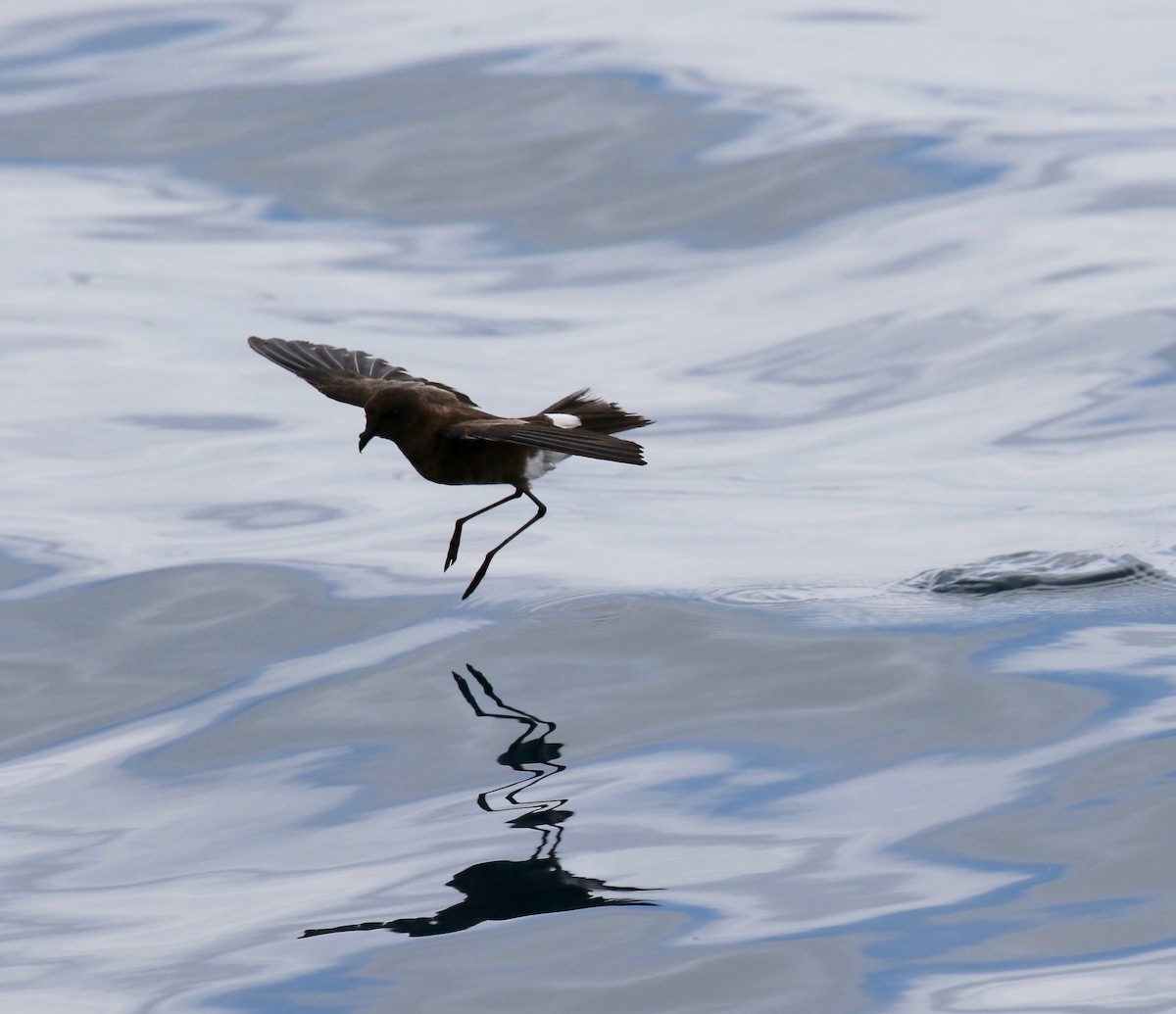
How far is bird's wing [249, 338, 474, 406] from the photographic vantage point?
639 centimetres

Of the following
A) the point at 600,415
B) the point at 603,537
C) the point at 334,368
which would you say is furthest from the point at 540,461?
the point at 603,537

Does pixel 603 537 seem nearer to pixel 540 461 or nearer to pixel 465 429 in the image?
pixel 540 461

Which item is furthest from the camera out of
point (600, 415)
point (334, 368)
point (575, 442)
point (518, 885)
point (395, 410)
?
point (334, 368)

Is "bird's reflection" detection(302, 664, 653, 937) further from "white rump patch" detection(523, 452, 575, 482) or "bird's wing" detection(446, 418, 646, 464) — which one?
"white rump patch" detection(523, 452, 575, 482)

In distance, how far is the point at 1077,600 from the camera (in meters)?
6.25

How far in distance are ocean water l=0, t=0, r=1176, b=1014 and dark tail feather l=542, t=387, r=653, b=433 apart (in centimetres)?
72

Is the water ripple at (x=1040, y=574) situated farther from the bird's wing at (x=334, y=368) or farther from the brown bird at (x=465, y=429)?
the bird's wing at (x=334, y=368)

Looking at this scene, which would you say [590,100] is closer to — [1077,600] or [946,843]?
[1077,600]

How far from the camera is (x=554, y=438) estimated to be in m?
5.19

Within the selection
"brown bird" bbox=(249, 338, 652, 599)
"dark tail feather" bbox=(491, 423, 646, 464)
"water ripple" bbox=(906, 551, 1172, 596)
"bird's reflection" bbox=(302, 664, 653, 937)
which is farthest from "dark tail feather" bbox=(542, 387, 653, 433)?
"water ripple" bbox=(906, 551, 1172, 596)

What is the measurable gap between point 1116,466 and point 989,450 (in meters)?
0.65

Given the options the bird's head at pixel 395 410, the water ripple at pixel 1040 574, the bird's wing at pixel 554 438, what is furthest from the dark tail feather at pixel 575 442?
the water ripple at pixel 1040 574

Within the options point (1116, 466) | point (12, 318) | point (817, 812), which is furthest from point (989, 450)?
point (12, 318)

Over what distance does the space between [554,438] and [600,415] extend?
65cm
